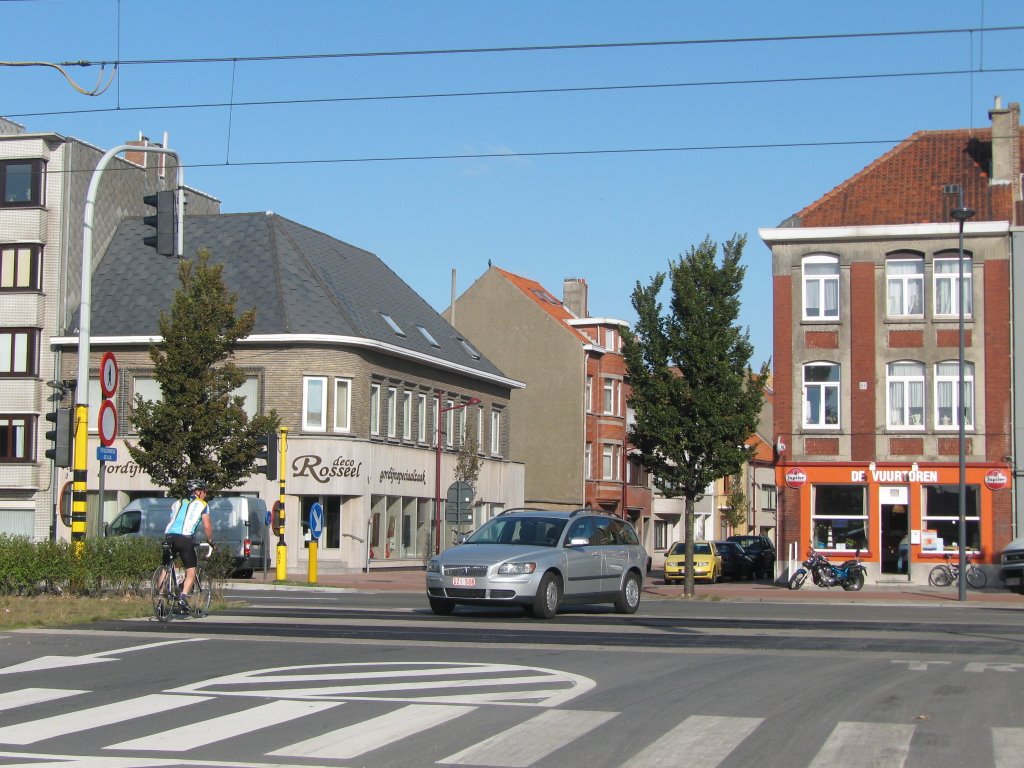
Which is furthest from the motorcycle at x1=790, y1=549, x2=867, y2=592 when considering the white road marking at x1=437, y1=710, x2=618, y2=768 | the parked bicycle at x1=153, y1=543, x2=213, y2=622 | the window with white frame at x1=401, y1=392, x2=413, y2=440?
the white road marking at x1=437, y1=710, x2=618, y2=768

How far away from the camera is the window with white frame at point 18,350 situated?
4984 centimetres

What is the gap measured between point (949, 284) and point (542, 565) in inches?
962

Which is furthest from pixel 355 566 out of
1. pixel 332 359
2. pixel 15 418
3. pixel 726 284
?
pixel 726 284

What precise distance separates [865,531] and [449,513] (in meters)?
12.2

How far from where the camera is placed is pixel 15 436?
49.9m

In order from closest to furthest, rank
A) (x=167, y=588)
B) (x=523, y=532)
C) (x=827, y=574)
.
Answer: (x=167, y=588), (x=523, y=532), (x=827, y=574)

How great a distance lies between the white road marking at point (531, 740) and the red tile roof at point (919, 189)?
3302 centimetres

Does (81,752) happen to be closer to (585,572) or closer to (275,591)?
(585,572)

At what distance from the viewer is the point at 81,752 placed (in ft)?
28.1

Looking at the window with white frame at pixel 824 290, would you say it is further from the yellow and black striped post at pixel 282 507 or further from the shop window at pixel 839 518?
the yellow and black striped post at pixel 282 507

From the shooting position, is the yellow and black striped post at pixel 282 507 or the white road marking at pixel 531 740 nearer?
the white road marking at pixel 531 740

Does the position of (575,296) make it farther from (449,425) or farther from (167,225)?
(167,225)

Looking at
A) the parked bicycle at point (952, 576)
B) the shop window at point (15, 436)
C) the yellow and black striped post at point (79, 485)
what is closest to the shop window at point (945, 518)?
the parked bicycle at point (952, 576)

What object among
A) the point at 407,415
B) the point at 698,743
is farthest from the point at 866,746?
the point at 407,415
